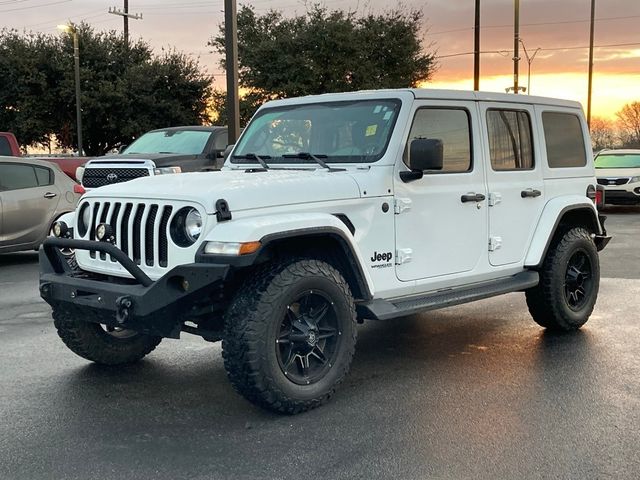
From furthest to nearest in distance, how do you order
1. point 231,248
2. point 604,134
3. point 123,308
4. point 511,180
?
point 604,134 → point 511,180 → point 123,308 → point 231,248

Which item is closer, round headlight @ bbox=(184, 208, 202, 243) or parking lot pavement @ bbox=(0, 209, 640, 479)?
parking lot pavement @ bbox=(0, 209, 640, 479)

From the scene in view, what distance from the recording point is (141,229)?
430cm

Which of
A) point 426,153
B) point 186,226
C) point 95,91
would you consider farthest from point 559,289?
point 95,91

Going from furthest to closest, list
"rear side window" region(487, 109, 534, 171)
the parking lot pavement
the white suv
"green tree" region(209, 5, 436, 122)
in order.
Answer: "green tree" region(209, 5, 436, 122)
the white suv
"rear side window" region(487, 109, 534, 171)
the parking lot pavement

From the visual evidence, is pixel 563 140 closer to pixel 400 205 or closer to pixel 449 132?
pixel 449 132

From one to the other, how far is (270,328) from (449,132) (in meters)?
2.22

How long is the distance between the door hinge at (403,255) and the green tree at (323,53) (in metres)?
26.7

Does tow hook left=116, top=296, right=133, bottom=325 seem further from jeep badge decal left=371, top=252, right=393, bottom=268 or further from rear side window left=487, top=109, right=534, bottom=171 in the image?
rear side window left=487, top=109, right=534, bottom=171

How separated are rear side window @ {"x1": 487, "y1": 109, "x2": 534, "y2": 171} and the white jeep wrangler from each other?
0.6 inches

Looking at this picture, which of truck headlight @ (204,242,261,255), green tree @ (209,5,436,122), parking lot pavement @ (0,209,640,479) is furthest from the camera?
green tree @ (209,5,436,122)

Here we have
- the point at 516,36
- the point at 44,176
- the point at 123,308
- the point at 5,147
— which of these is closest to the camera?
Result: the point at 123,308

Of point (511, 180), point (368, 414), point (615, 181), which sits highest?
point (511, 180)

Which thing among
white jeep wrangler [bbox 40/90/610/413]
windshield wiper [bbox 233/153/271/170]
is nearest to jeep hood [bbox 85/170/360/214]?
white jeep wrangler [bbox 40/90/610/413]

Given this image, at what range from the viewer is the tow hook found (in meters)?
4.05
